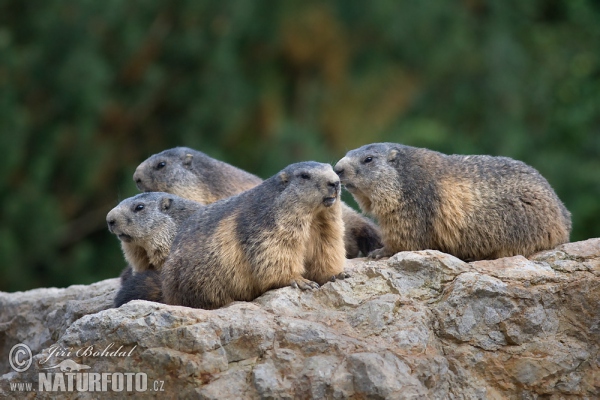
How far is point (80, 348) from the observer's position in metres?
8.48

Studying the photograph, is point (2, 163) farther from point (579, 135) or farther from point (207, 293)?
point (579, 135)

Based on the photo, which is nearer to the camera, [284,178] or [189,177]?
[284,178]

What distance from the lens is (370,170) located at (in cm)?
1048

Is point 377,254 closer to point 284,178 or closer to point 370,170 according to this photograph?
point 370,170

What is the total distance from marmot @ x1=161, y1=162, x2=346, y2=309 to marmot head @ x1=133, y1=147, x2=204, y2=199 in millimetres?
2672

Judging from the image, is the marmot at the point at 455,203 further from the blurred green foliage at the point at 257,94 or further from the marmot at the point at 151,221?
the blurred green foliage at the point at 257,94

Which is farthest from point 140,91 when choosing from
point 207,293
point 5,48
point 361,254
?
point 207,293

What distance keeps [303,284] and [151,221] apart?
2.26m

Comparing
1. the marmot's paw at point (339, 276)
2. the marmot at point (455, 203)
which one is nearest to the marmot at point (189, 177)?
the marmot at point (455, 203)

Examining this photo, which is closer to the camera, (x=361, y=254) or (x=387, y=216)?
(x=387, y=216)

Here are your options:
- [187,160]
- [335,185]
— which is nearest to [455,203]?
[335,185]

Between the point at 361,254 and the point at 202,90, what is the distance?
39.3 ft

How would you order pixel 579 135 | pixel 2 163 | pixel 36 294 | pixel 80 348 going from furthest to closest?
pixel 579 135, pixel 2 163, pixel 36 294, pixel 80 348

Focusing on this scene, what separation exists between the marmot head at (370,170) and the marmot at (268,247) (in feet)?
2.86
